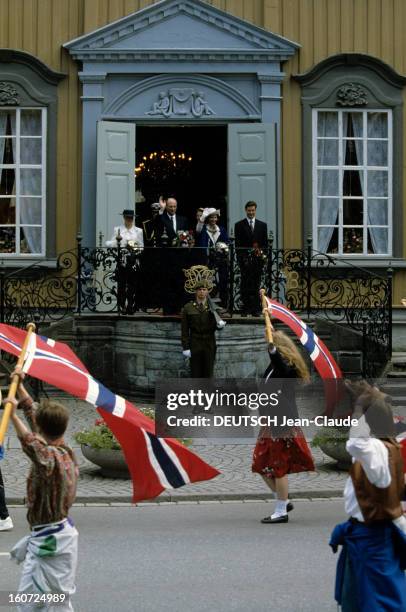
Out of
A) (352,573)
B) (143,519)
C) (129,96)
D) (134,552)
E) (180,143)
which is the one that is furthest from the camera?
(180,143)

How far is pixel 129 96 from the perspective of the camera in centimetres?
2097

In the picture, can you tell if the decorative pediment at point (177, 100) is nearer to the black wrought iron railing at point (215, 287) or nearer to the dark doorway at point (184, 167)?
the black wrought iron railing at point (215, 287)

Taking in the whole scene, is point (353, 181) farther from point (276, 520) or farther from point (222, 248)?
point (276, 520)

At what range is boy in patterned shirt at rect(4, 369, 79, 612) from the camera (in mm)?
7238

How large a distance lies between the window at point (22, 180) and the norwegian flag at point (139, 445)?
41.4ft

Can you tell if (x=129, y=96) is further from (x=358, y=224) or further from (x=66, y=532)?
(x=66, y=532)

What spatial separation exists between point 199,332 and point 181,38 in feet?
18.4

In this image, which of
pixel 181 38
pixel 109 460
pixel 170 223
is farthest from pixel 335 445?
pixel 181 38

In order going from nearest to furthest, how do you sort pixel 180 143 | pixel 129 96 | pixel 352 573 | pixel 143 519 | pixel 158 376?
pixel 352 573
pixel 143 519
pixel 158 376
pixel 129 96
pixel 180 143

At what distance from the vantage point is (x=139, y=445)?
849 centimetres

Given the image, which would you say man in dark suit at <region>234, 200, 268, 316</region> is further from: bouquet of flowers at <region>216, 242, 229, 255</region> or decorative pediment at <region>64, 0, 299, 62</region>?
decorative pediment at <region>64, 0, 299, 62</region>

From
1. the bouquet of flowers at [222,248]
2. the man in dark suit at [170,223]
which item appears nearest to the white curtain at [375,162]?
the bouquet of flowers at [222,248]

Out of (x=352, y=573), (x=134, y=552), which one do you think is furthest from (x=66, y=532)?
(x=134, y=552)

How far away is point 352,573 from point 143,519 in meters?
5.07
